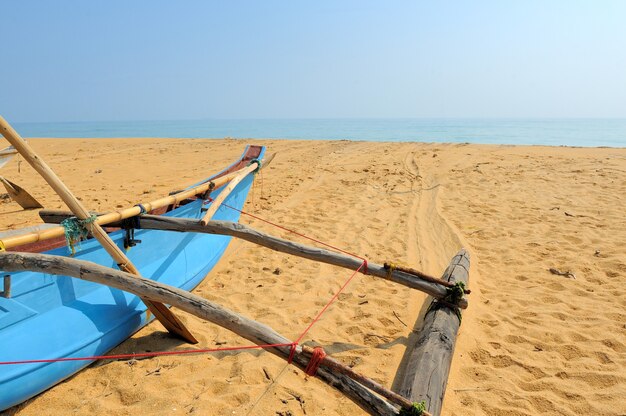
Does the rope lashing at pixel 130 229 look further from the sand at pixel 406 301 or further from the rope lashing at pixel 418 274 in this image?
the rope lashing at pixel 418 274

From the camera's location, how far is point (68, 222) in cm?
299

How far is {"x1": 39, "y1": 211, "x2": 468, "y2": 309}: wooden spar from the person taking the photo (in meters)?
3.52

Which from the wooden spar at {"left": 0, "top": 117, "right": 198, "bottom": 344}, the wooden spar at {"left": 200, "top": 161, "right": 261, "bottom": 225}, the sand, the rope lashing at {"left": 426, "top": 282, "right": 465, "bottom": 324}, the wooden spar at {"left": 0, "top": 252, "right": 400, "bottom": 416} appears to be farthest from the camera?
the wooden spar at {"left": 200, "top": 161, "right": 261, "bottom": 225}

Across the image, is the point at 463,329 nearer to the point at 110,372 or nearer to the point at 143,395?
the point at 143,395

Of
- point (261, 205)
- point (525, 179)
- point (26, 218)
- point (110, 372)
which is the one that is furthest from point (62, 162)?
point (525, 179)

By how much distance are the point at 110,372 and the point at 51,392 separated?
35 cm

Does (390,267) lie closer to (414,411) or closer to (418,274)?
(418,274)

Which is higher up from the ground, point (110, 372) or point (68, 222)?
point (68, 222)

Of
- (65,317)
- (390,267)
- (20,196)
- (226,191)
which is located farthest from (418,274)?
(20,196)

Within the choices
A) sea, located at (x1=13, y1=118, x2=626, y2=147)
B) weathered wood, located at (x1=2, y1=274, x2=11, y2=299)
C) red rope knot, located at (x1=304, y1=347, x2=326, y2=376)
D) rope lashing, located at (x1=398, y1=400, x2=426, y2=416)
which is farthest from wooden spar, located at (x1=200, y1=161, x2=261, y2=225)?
sea, located at (x1=13, y1=118, x2=626, y2=147)

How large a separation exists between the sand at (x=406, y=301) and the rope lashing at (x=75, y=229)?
897 millimetres

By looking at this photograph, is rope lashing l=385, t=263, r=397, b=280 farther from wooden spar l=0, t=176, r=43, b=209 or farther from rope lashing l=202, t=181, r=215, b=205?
wooden spar l=0, t=176, r=43, b=209

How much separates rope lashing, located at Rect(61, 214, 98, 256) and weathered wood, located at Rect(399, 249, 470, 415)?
248 centimetres

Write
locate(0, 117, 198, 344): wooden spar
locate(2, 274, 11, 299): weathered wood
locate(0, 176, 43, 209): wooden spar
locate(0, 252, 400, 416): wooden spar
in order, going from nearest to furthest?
locate(0, 252, 400, 416): wooden spar < locate(2, 274, 11, 299): weathered wood < locate(0, 117, 198, 344): wooden spar < locate(0, 176, 43, 209): wooden spar
